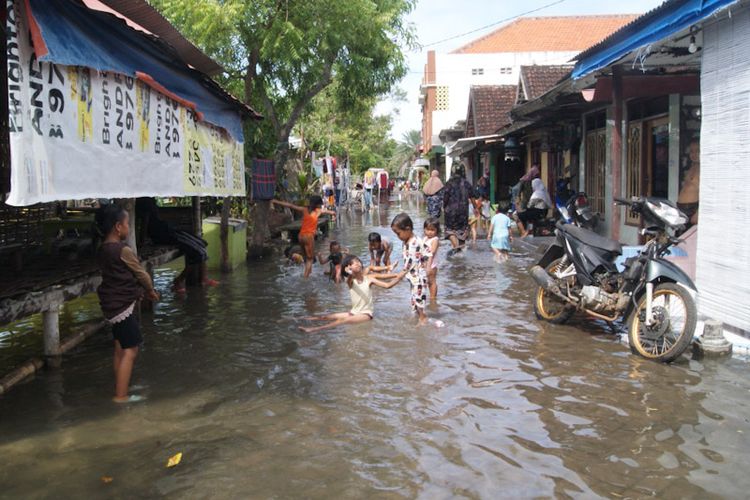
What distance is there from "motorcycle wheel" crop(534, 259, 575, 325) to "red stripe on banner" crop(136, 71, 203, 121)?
473 centimetres

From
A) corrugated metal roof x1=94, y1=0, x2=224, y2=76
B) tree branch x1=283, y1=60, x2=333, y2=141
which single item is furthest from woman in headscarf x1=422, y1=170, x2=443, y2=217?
corrugated metal roof x1=94, y1=0, x2=224, y2=76

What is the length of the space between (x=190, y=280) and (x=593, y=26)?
148ft

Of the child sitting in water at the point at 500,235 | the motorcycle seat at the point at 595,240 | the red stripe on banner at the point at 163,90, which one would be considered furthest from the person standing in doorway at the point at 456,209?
the red stripe on banner at the point at 163,90

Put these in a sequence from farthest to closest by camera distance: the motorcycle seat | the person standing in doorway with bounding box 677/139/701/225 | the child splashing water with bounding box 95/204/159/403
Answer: the person standing in doorway with bounding box 677/139/701/225, the motorcycle seat, the child splashing water with bounding box 95/204/159/403

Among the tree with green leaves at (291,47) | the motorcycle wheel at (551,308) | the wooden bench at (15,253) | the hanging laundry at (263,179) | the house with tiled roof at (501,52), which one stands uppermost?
the house with tiled roof at (501,52)

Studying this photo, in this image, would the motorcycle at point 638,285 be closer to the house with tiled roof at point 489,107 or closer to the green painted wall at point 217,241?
the green painted wall at point 217,241

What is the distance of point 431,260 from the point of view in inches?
354

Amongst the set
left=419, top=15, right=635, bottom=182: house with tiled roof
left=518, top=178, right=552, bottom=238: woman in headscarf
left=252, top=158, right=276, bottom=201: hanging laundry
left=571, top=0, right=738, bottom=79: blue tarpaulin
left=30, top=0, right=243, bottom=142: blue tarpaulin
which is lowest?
left=518, top=178, right=552, bottom=238: woman in headscarf

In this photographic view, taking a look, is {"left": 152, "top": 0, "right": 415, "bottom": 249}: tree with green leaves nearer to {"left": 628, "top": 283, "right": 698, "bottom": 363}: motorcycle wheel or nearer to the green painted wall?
the green painted wall

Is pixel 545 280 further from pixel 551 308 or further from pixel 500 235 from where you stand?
pixel 500 235

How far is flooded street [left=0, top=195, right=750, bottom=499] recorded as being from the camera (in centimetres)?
389

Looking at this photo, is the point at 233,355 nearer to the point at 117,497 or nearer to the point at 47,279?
the point at 47,279

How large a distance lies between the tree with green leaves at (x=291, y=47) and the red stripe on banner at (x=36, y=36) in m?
8.69

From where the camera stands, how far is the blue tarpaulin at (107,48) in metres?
4.64
